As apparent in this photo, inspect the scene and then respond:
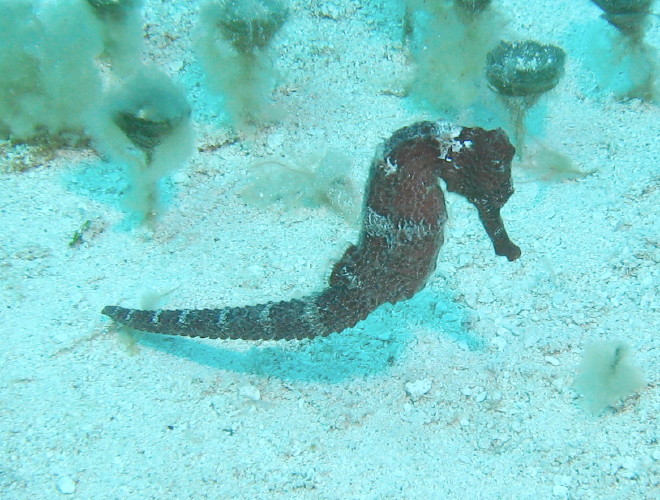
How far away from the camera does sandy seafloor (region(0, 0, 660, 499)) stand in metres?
3.01

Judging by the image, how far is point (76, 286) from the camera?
4.26 meters

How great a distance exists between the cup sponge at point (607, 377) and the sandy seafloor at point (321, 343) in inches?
2.5

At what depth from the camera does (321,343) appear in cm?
402

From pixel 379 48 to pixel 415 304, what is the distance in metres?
4.03

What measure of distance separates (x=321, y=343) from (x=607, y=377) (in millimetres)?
2040

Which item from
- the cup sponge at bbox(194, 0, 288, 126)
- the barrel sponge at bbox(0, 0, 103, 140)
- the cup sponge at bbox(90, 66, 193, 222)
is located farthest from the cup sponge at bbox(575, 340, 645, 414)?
the barrel sponge at bbox(0, 0, 103, 140)

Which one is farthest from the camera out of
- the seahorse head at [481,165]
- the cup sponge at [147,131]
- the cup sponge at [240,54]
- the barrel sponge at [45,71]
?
the cup sponge at [240,54]

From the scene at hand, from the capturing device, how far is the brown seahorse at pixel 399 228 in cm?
286

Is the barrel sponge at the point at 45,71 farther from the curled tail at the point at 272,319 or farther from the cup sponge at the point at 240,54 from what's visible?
the curled tail at the point at 272,319

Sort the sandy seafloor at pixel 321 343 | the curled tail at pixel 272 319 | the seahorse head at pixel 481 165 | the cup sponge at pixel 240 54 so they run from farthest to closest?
the cup sponge at pixel 240 54 < the curled tail at pixel 272 319 < the sandy seafloor at pixel 321 343 < the seahorse head at pixel 481 165

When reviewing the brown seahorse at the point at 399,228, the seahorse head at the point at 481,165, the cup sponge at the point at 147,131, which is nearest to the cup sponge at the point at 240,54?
the cup sponge at the point at 147,131

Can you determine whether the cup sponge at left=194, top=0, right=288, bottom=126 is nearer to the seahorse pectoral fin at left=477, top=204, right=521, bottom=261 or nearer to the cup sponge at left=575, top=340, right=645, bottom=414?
the seahorse pectoral fin at left=477, top=204, right=521, bottom=261

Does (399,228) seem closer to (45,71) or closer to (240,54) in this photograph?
(240,54)

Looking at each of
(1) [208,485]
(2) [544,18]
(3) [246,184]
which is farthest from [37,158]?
(2) [544,18]
